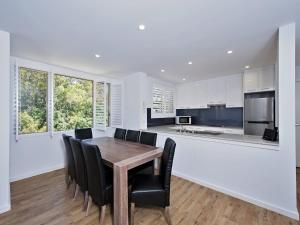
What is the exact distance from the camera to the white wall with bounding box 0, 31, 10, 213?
1920mm

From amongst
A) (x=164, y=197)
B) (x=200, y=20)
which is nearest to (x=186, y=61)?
(x=200, y=20)

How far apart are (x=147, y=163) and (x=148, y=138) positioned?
0.43 metres

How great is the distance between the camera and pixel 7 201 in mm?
1949

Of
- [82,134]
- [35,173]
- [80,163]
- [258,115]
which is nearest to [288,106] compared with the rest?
[258,115]

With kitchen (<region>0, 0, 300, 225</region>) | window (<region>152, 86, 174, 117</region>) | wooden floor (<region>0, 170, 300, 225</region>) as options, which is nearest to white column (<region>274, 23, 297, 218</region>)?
kitchen (<region>0, 0, 300, 225</region>)

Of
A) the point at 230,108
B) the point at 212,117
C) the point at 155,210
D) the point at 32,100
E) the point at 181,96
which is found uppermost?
the point at 181,96

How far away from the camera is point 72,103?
3680mm

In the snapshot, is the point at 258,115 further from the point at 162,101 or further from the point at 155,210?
the point at 155,210

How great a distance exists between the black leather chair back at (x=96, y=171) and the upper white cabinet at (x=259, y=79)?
3595 millimetres

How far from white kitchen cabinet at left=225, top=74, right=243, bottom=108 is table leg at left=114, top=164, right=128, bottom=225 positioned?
350 cm

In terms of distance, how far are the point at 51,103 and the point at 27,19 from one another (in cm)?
190

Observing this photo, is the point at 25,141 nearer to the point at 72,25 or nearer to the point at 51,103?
the point at 51,103

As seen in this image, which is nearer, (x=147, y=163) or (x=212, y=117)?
(x=147, y=163)

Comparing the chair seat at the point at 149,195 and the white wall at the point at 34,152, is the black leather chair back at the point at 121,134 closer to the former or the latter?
the white wall at the point at 34,152
